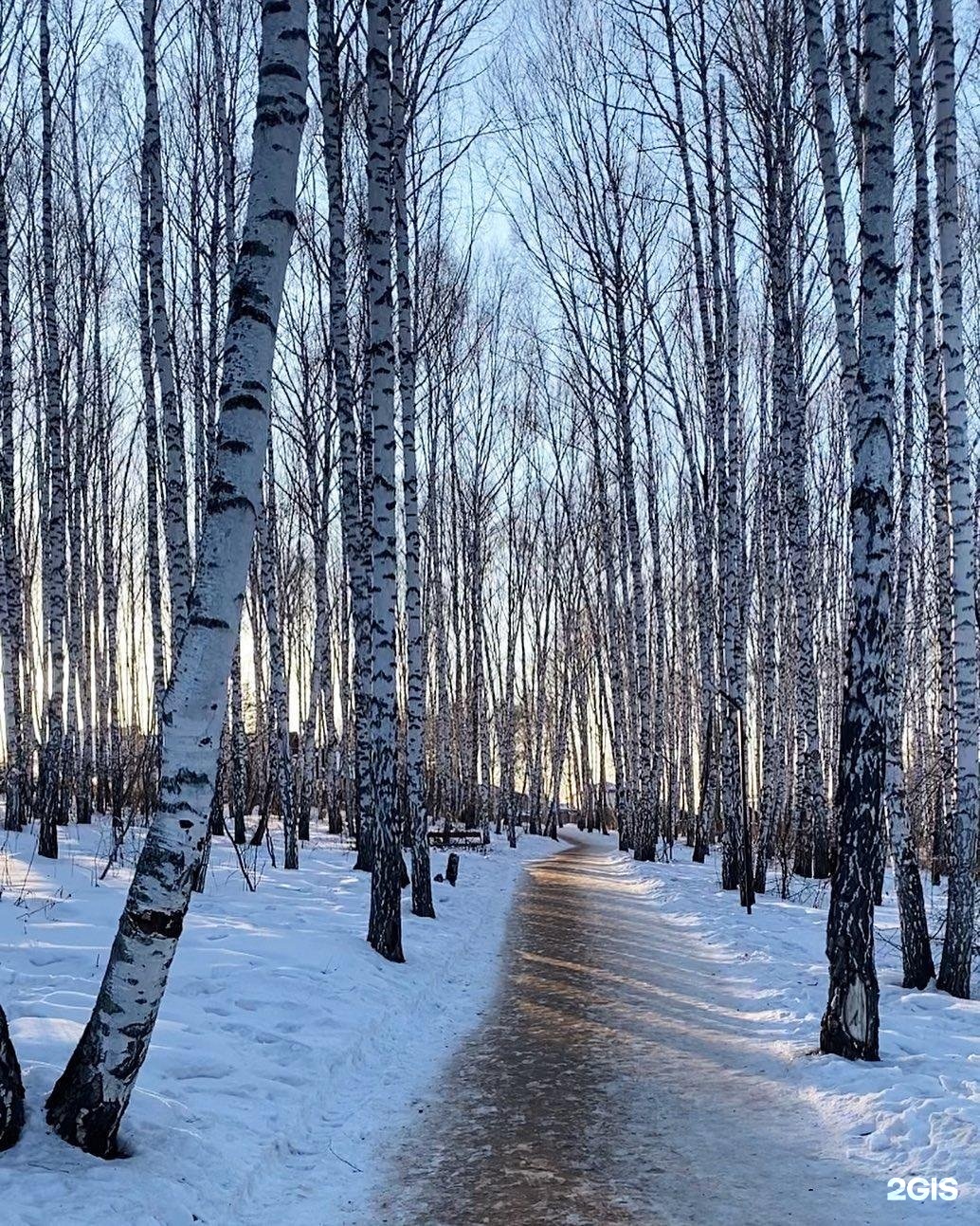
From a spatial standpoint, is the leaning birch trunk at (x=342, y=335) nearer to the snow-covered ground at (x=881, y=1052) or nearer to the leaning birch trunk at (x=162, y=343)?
the leaning birch trunk at (x=162, y=343)

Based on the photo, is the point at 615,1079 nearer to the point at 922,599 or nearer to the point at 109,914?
the point at 109,914

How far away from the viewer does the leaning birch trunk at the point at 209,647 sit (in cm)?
371

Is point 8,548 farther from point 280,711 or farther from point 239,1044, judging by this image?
point 239,1044

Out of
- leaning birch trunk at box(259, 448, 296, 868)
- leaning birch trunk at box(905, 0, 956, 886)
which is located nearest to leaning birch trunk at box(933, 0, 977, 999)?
leaning birch trunk at box(905, 0, 956, 886)

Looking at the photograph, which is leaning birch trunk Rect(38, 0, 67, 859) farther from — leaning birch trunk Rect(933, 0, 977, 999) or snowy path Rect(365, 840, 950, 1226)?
leaning birch trunk Rect(933, 0, 977, 999)

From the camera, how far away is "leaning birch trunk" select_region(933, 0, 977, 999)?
7234 mm

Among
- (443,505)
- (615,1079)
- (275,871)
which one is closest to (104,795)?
Answer: (275,871)

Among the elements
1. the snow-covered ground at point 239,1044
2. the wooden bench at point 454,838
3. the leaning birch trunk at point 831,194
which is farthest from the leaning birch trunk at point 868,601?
the wooden bench at point 454,838

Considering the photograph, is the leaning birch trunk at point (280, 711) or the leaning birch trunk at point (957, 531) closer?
the leaning birch trunk at point (957, 531)

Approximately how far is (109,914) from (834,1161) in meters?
5.85

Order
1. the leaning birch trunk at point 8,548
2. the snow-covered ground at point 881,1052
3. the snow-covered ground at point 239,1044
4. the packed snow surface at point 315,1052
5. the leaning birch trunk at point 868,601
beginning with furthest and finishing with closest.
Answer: the leaning birch trunk at point 8,548, the leaning birch trunk at point 868,601, the snow-covered ground at point 881,1052, the packed snow surface at point 315,1052, the snow-covered ground at point 239,1044

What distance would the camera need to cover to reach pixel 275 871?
12.5 m

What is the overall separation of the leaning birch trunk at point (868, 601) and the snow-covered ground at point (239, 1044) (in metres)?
2.58

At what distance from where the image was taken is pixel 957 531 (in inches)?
285
